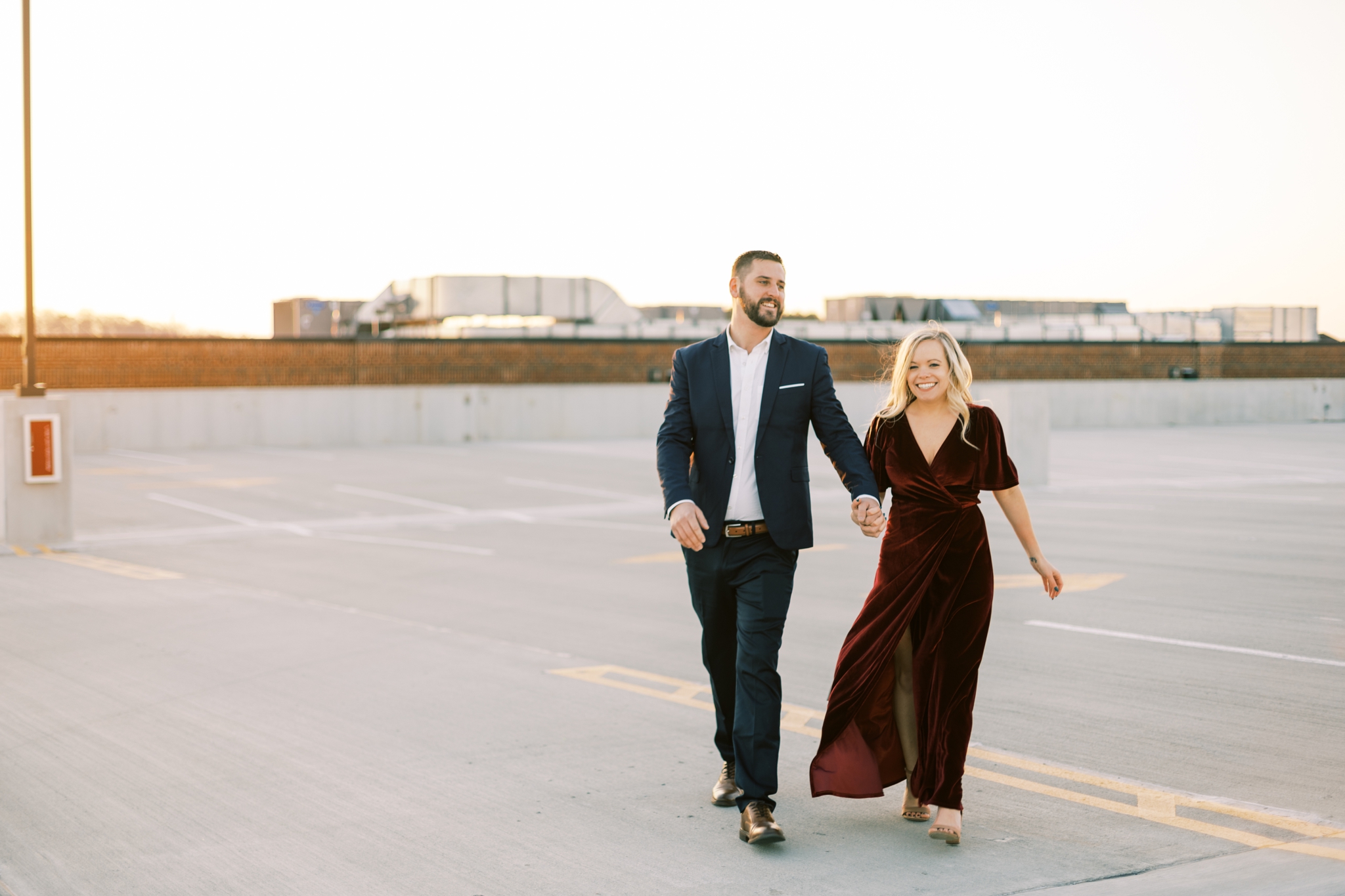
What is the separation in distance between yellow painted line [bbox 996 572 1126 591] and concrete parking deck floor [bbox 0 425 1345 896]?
0.25ft

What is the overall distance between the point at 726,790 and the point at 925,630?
1.01 metres

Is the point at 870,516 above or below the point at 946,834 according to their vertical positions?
above

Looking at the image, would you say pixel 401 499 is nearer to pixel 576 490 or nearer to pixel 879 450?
pixel 576 490

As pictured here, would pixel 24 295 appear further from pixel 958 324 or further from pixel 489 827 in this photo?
pixel 958 324

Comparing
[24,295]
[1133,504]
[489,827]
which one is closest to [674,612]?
[489,827]

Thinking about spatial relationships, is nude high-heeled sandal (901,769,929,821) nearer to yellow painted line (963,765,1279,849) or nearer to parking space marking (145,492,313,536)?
yellow painted line (963,765,1279,849)

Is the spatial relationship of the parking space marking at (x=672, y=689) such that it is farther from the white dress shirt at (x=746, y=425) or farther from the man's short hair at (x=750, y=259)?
the man's short hair at (x=750, y=259)

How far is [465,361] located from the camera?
3547cm

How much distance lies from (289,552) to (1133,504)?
1070cm

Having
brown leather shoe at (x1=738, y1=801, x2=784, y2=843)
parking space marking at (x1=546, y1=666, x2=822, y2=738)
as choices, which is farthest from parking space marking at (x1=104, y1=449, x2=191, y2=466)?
brown leather shoe at (x1=738, y1=801, x2=784, y2=843)

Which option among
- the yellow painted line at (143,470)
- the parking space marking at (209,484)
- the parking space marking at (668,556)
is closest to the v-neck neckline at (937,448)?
the parking space marking at (668,556)

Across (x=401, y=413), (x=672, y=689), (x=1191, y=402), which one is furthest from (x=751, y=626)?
(x=1191, y=402)

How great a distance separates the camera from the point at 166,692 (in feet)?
23.0

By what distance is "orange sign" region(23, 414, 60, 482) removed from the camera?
1336 cm
